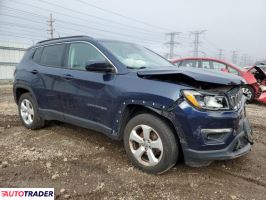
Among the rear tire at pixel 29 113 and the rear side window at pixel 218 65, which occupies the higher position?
the rear side window at pixel 218 65

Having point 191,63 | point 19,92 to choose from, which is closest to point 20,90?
point 19,92

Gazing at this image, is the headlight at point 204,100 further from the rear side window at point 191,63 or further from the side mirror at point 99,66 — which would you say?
the rear side window at point 191,63

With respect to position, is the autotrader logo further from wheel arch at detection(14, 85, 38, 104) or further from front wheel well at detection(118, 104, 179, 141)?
wheel arch at detection(14, 85, 38, 104)

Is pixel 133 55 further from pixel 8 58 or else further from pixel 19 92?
pixel 8 58

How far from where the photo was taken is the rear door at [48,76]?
181 inches

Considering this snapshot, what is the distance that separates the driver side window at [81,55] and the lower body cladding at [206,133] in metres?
1.59

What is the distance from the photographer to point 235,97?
3.31 meters

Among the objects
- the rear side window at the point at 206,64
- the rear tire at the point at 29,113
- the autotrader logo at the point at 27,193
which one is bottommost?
the autotrader logo at the point at 27,193

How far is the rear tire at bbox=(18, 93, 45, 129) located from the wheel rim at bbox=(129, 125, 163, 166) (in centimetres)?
248

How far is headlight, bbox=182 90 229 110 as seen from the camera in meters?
3.01

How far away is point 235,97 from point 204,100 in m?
0.52

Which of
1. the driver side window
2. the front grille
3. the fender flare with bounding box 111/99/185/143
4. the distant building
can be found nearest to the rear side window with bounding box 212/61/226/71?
the front grille

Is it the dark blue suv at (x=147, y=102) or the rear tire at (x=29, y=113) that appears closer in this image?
the dark blue suv at (x=147, y=102)

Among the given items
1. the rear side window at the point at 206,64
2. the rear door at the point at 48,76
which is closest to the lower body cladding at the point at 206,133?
the rear door at the point at 48,76
